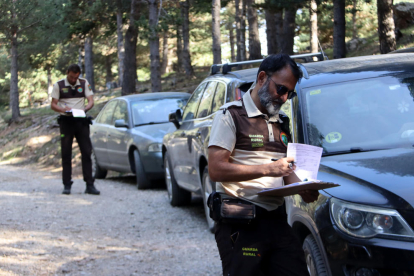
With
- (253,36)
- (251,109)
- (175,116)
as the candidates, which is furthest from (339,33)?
(251,109)

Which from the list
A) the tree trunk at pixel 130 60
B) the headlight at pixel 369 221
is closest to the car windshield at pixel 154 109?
the headlight at pixel 369 221

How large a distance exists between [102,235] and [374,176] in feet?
13.8

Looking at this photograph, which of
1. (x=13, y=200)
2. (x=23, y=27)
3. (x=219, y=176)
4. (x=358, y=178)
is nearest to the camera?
(x=219, y=176)

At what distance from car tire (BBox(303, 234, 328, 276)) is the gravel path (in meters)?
1.75

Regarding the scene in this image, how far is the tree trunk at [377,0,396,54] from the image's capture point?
14.1 meters

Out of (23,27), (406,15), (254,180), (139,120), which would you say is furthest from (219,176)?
(23,27)

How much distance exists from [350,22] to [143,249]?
33070mm

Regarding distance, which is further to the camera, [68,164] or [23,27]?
[23,27]

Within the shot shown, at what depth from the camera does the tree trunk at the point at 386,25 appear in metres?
14.1

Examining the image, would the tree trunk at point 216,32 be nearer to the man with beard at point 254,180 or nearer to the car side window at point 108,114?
the car side window at point 108,114

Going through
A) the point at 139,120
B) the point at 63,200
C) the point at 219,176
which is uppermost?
the point at 219,176

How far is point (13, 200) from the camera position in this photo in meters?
9.28

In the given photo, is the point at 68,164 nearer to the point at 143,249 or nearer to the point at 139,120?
the point at 139,120

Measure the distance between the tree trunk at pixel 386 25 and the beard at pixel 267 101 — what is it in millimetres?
11923
